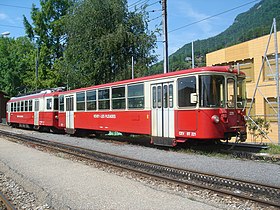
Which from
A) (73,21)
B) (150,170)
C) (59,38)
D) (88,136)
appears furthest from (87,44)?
(150,170)

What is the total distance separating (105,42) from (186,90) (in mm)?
17628

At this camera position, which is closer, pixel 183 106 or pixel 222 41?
pixel 183 106

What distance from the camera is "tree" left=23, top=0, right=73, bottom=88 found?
4291 cm

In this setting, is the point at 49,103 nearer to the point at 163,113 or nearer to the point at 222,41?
the point at 163,113

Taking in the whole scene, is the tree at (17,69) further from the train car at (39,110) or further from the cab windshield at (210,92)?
the cab windshield at (210,92)

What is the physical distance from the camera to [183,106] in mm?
11812

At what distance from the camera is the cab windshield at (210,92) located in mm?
11211

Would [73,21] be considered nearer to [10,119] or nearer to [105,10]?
[105,10]

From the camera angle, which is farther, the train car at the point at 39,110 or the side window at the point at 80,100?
the train car at the point at 39,110

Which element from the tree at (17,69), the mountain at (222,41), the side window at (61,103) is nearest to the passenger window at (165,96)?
the side window at (61,103)

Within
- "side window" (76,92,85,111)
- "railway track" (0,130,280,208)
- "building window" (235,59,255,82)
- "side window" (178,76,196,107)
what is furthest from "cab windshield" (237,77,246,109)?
"building window" (235,59,255,82)

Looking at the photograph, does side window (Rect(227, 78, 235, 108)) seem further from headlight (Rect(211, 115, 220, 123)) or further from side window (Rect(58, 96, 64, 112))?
side window (Rect(58, 96, 64, 112))

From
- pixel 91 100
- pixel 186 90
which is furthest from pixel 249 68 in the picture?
pixel 186 90

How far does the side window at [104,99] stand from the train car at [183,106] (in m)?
0.37
